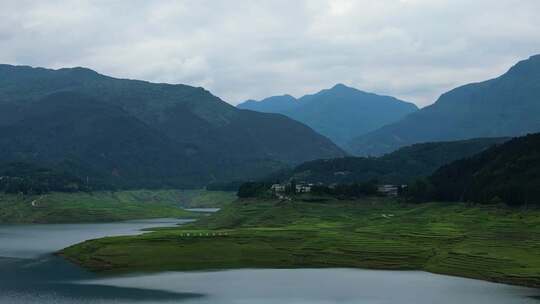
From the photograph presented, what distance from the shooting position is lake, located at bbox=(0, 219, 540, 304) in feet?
328

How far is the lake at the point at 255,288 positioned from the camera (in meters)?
100

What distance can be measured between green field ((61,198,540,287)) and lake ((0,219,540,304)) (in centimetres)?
601

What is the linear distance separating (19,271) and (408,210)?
109209 mm

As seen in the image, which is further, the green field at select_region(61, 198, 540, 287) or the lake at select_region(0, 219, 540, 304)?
the green field at select_region(61, 198, 540, 287)

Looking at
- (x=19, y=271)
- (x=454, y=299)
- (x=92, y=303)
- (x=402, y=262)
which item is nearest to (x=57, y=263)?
(x=19, y=271)

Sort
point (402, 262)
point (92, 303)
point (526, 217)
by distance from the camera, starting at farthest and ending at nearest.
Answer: point (526, 217)
point (402, 262)
point (92, 303)

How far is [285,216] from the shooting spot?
650ft

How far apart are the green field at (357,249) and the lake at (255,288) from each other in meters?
6.01

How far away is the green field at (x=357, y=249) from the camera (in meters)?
124

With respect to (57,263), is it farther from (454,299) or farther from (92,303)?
(454,299)

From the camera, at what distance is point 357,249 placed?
139125 mm

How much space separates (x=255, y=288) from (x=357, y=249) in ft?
120

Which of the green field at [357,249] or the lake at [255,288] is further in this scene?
the green field at [357,249]

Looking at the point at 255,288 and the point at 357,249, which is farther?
the point at 357,249
